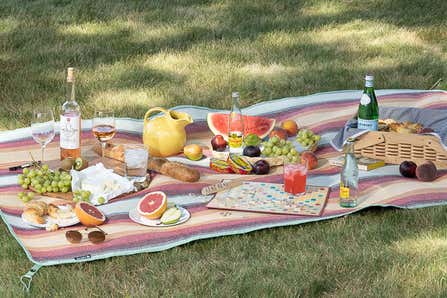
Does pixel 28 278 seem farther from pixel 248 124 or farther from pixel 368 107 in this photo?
pixel 368 107

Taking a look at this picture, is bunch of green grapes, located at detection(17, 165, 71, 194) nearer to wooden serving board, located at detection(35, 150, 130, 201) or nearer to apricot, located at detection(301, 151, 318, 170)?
wooden serving board, located at detection(35, 150, 130, 201)

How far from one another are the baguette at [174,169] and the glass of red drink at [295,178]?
1.74ft

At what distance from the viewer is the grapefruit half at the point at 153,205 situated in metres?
4.48

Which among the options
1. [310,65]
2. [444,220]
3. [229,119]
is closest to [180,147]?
[229,119]

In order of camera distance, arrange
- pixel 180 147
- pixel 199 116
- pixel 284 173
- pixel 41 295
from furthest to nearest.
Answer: pixel 199 116 < pixel 180 147 < pixel 284 173 < pixel 41 295

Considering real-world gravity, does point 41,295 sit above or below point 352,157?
below

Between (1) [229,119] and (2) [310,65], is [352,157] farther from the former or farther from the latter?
(2) [310,65]

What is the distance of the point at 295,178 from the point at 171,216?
73 cm

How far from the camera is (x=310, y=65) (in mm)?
7398

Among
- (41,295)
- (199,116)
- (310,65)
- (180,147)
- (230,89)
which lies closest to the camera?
(41,295)

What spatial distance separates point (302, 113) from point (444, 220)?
1.71m

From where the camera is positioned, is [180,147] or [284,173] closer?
[284,173]

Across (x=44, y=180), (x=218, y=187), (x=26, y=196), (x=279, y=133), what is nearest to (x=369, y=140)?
(x=279, y=133)

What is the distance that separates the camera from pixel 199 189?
4.96m
